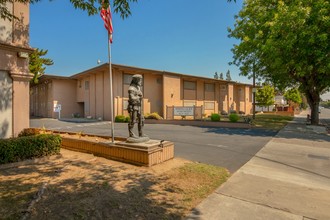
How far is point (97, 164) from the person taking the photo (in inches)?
248

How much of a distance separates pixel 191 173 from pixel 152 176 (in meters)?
1.07

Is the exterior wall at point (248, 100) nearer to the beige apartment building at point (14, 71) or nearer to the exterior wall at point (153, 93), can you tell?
the exterior wall at point (153, 93)

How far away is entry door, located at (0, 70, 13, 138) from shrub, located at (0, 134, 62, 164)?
5.58 ft

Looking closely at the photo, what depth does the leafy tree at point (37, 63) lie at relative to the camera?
24.3m

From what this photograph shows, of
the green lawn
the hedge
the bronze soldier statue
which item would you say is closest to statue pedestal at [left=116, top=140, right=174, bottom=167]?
the bronze soldier statue

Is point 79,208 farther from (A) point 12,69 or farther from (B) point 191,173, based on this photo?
(A) point 12,69

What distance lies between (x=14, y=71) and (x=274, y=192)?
9101mm

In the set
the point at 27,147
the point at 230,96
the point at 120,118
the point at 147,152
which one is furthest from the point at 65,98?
the point at 147,152

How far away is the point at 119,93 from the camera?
23953 mm

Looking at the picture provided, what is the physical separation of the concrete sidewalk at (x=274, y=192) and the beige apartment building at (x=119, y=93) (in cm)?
1459

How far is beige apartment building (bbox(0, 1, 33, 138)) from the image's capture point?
7.35 meters

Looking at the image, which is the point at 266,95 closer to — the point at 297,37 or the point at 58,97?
the point at 297,37

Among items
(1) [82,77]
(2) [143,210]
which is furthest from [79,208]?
(1) [82,77]

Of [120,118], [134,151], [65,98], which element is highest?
[65,98]
